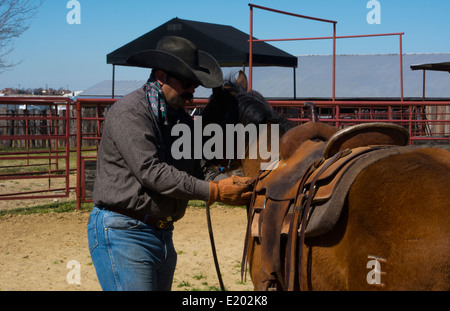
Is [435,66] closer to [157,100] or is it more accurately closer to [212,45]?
[212,45]

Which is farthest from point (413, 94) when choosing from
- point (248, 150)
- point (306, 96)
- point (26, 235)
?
point (248, 150)

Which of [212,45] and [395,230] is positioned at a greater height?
[212,45]

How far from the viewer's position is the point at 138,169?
2205 mm

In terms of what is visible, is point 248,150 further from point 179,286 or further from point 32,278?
point 32,278

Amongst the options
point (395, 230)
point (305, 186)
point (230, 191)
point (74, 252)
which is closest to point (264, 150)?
point (230, 191)

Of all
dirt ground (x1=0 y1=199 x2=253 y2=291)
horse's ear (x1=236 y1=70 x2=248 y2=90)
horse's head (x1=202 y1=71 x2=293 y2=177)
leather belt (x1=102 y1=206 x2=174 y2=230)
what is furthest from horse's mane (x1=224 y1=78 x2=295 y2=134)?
dirt ground (x1=0 y1=199 x2=253 y2=291)

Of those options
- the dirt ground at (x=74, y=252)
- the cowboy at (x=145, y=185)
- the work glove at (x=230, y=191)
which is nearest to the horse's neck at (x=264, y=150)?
the work glove at (x=230, y=191)

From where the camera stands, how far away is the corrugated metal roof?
25.7 m

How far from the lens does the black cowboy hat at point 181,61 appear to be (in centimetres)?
237

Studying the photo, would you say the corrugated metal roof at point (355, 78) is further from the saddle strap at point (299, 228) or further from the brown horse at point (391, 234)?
the brown horse at point (391, 234)

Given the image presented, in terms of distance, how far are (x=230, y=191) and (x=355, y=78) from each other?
1054 inches

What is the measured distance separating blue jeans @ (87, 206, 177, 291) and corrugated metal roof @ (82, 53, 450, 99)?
941 inches

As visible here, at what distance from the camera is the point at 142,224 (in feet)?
7.63

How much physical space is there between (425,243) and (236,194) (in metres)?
0.96
